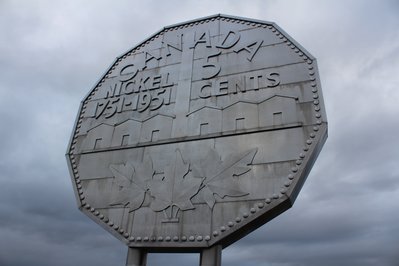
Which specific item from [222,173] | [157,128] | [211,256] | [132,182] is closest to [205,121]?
[157,128]

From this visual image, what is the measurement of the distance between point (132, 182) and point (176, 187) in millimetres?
1322

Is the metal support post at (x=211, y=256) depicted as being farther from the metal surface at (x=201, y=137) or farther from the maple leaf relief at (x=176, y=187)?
the maple leaf relief at (x=176, y=187)

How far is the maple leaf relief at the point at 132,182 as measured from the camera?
28.1 feet

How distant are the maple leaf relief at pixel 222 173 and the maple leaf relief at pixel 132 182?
1.39 metres

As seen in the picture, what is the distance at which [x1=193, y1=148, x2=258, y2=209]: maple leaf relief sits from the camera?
7.71m

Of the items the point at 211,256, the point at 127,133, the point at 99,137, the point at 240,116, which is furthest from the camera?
the point at 99,137

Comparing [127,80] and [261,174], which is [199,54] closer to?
[127,80]

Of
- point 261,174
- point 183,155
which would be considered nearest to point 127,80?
point 183,155

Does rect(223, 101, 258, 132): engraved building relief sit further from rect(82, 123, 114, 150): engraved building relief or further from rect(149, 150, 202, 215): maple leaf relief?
rect(82, 123, 114, 150): engraved building relief

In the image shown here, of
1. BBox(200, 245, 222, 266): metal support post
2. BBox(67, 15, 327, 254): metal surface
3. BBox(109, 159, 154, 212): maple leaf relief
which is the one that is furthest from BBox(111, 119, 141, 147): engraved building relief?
BBox(200, 245, 222, 266): metal support post

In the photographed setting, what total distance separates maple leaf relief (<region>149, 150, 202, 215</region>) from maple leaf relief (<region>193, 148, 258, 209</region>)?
0.22 metres

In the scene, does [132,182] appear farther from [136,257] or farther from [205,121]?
[205,121]

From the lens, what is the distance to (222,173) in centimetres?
798

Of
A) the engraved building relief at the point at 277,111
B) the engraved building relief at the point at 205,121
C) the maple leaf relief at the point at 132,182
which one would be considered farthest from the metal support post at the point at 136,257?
the engraved building relief at the point at 277,111
